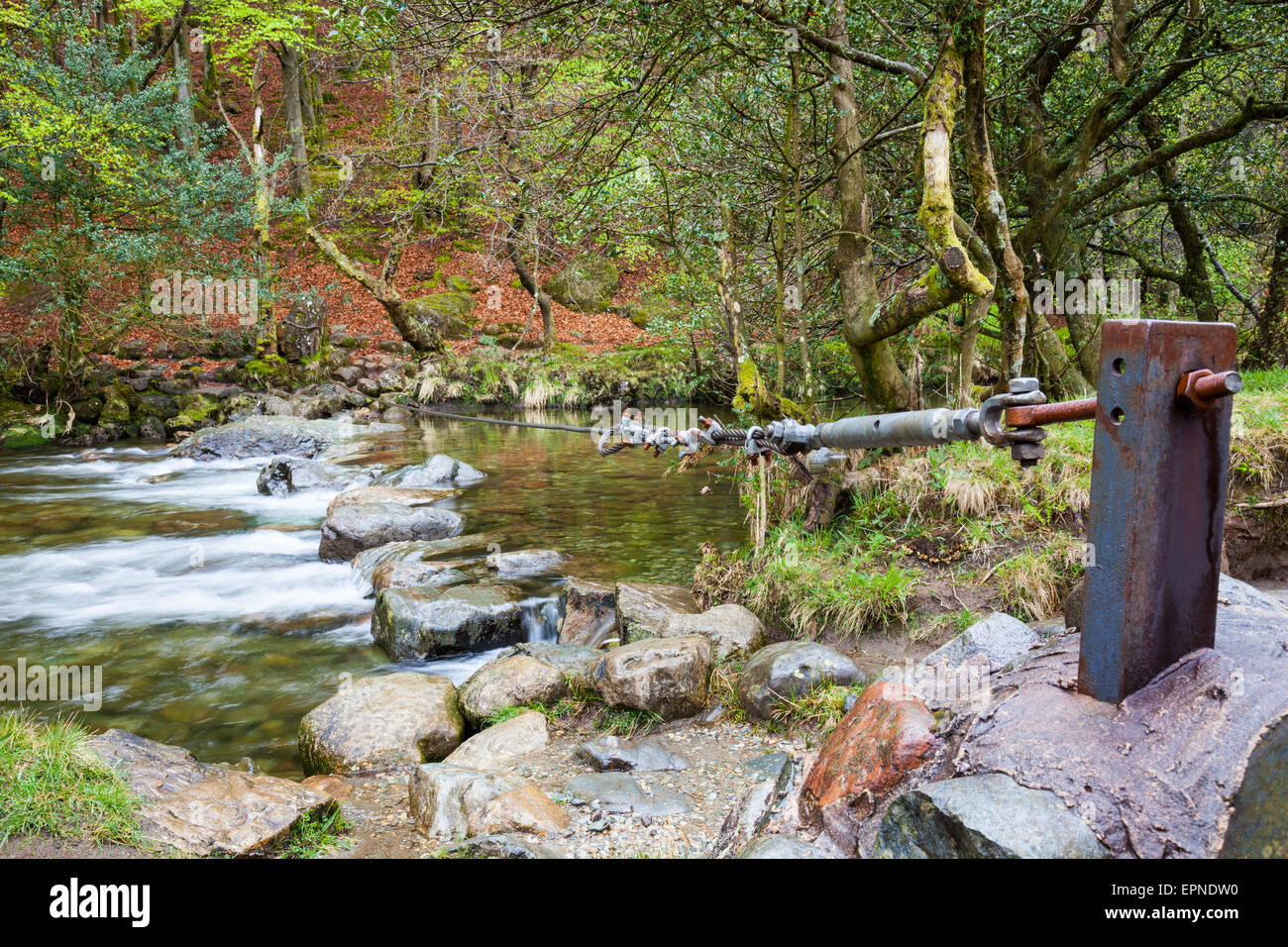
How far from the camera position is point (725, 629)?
612 cm

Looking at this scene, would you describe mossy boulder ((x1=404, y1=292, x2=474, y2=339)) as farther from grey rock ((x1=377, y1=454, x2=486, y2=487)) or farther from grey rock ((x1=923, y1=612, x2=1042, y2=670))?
grey rock ((x1=923, y1=612, x2=1042, y2=670))

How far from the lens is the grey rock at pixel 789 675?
501 cm

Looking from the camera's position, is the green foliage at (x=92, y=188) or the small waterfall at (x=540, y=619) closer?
the small waterfall at (x=540, y=619)

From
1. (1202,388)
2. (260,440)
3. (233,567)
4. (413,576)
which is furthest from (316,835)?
(260,440)

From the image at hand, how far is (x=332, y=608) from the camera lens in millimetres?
8305

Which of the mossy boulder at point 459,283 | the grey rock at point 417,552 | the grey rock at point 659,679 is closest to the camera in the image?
the grey rock at point 659,679

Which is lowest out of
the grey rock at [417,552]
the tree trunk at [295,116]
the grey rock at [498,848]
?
the grey rock at [498,848]

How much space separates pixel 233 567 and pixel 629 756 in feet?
22.3

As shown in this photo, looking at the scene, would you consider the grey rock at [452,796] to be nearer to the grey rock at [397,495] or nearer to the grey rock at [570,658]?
the grey rock at [570,658]

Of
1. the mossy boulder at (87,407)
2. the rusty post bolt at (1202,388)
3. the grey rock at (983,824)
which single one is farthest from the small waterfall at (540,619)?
the mossy boulder at (87,407)

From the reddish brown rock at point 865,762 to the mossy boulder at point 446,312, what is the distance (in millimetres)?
22347

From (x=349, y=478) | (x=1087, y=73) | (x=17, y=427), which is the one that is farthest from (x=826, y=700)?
(x=17, y=427)

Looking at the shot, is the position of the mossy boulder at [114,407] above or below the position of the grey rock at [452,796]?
above

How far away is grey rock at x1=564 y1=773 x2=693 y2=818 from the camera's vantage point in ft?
13.6
